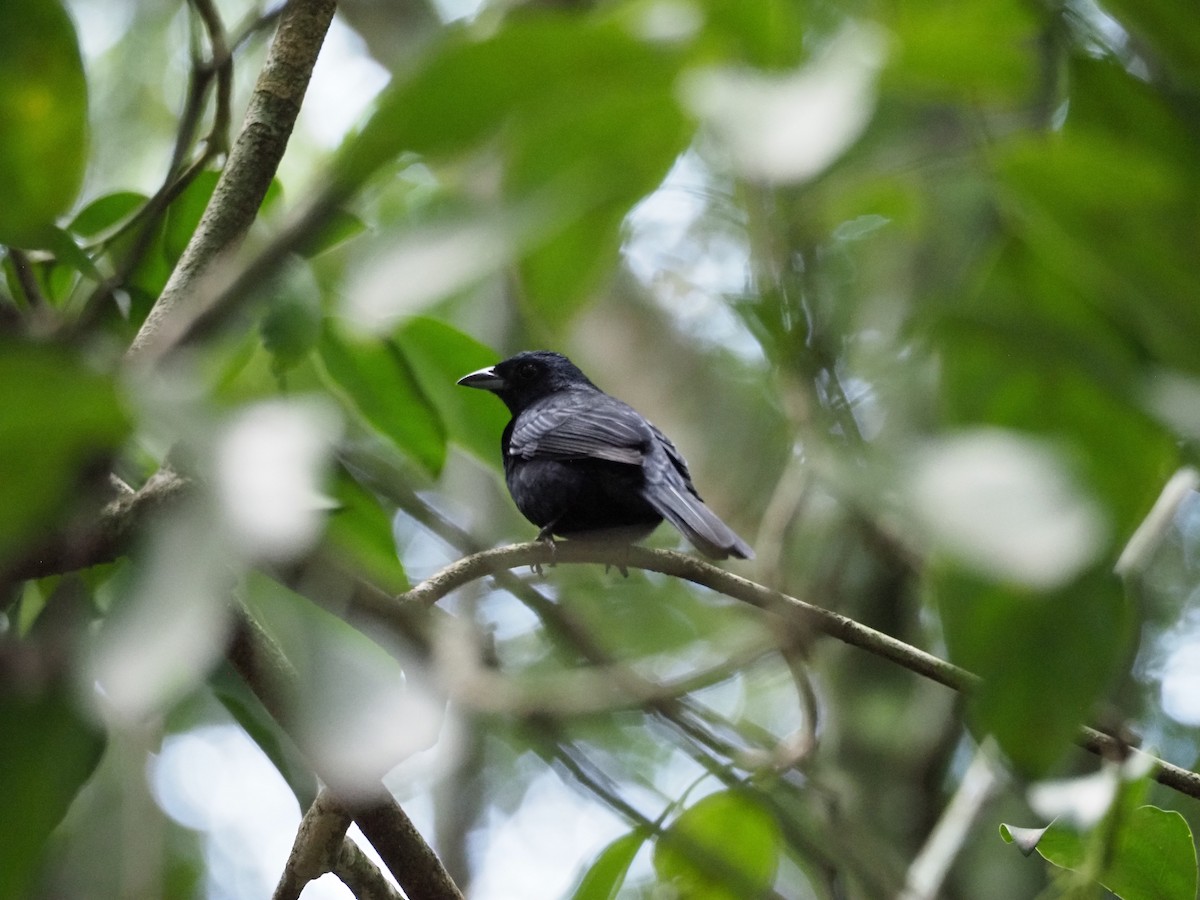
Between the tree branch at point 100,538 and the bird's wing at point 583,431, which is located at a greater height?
the tree branch at point 100,538

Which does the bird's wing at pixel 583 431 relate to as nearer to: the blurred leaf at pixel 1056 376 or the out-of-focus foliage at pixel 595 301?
the out-of-focus foliage at pixel 595 301

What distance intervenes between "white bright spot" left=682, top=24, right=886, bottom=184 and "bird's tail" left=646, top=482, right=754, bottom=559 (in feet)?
7.19

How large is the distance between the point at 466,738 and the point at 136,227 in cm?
175

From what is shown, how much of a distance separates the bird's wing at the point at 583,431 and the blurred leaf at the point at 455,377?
1833 millimetres

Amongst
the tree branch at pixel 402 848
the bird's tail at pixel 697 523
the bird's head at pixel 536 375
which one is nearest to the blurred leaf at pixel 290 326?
the tree branch at pixel 402 848

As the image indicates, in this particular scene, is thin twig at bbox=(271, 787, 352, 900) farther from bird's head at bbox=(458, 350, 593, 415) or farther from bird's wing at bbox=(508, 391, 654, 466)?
bird's head at bbox=(458, 350, 593, 415)

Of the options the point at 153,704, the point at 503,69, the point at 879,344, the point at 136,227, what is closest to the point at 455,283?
the point at 503,69

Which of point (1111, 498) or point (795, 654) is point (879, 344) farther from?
point (1111, 498)

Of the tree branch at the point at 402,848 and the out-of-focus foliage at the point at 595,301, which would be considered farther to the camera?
the tree branch at the point at 402,848

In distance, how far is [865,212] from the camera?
78 cm

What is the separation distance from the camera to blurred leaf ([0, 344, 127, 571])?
18.6 inches

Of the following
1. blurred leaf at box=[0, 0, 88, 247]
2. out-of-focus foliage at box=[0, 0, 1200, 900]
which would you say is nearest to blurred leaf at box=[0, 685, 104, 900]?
out-of-focus foliage at box=[0, 0, 1200, 900]

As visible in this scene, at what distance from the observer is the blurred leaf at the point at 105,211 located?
1.82 m

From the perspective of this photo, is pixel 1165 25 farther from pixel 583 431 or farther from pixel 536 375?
pixel 536 375
